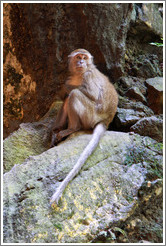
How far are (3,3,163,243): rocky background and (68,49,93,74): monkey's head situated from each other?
2.52 feet

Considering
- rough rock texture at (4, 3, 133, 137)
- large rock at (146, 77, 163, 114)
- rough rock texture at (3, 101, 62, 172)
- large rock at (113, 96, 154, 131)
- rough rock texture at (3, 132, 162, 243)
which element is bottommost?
rough rock texture at (3, 132, 162, 243)

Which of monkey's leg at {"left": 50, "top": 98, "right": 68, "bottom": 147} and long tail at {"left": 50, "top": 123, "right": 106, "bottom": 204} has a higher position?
monkey's leg at {"left": 50, "top": 98, "right": 68, "bottom": 147}

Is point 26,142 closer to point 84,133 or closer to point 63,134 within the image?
point 63,134

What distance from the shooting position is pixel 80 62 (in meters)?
4.83

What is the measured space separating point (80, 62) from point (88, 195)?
8.20 ft

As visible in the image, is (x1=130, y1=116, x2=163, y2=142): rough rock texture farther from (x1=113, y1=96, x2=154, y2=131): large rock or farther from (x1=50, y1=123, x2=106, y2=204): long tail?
(x1=50, y1=123, x2=106, y2=204): long tail

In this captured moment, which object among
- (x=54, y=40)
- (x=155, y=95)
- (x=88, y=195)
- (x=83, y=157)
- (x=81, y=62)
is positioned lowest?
(x=88, y=195)

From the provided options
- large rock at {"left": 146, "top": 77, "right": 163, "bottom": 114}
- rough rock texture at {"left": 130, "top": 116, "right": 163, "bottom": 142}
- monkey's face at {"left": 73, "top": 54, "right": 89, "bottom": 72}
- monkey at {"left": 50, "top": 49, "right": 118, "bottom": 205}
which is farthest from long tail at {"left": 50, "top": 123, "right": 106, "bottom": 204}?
large rock at {"left": 146, "top": 77, "right": 163, "bottom": 114}

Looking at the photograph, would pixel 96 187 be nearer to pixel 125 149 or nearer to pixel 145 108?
pixel 125 149

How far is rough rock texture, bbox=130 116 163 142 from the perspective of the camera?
5.06 metres

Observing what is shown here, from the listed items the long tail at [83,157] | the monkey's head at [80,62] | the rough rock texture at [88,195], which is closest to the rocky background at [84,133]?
the rough rock texture at [88,195]

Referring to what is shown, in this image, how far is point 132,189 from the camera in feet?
12.7

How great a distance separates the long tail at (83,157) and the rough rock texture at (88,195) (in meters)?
0.10

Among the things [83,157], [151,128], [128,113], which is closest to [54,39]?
[128,113]
